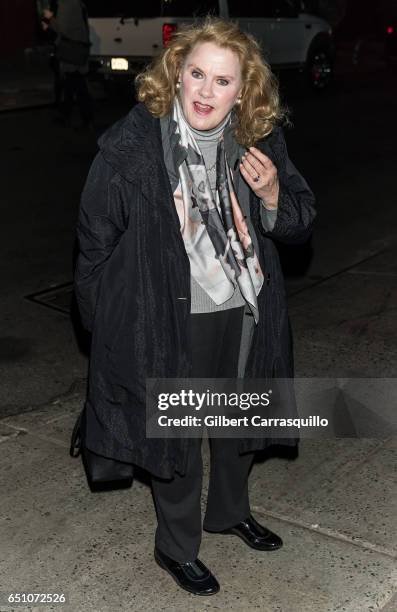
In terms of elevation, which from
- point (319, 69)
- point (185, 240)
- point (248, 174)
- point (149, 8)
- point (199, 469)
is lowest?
point (319, 69)

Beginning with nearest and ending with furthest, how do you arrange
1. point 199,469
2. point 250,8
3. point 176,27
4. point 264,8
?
point 199,469 < point 176,27 < point 250,8 < point 264,8

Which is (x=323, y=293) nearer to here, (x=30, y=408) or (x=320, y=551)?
(x=30, y=408)

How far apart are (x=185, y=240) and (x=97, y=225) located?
12.0 inches

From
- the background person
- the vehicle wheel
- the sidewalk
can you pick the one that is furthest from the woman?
the vehicle wheel

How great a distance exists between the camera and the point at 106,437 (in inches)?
147

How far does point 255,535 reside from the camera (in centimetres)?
423

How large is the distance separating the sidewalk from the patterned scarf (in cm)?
110

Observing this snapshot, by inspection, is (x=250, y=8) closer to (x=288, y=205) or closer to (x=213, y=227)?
(x=288, y=205)

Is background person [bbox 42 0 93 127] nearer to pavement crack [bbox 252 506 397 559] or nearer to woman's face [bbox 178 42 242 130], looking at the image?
pavement crack [bbox 252 506 397 559]

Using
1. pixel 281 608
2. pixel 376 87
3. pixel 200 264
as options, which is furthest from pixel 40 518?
pixel 376 87

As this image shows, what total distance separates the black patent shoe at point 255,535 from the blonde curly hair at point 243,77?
1565mm

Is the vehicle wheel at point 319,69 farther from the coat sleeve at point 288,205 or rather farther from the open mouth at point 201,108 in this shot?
the open mouth at point 201,108

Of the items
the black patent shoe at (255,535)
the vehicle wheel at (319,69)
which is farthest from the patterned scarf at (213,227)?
the vehicle wheel at (319,69)

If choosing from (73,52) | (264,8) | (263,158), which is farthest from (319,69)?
(263,158)
